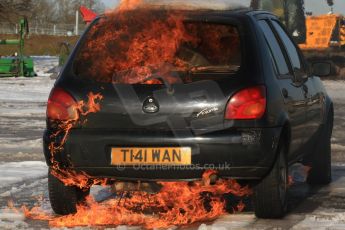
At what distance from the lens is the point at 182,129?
5848 mm

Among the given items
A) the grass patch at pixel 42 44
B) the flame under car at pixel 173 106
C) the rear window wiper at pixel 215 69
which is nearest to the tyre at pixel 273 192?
the flame under car at pixel 173 106

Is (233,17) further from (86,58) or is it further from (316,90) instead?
(316,90)

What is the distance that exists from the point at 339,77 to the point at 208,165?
1187 inches

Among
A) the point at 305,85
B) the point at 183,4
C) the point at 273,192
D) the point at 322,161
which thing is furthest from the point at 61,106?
the point at 322,161

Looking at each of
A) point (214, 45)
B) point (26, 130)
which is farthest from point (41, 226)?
point (26, 130)

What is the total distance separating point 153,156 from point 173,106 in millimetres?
386

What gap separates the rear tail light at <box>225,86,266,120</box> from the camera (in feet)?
19.2

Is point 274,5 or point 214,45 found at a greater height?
point 214,45

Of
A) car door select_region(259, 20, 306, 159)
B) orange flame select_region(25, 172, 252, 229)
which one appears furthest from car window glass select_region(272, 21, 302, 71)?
orange flame select_region(25, 172, 252, 229)

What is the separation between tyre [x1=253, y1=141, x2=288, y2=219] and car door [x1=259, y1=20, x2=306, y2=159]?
384 millimetres

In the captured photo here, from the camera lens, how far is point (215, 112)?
5.84 meters

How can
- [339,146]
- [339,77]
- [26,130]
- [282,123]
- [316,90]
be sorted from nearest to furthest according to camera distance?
[282,123], [316,90], [339,146], [26,130], [339,77]

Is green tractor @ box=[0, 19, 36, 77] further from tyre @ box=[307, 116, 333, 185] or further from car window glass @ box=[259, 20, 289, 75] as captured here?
car window glass @ box=[259, 20, 289, 75]

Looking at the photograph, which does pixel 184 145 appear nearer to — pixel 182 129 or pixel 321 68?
pixel 182 129
